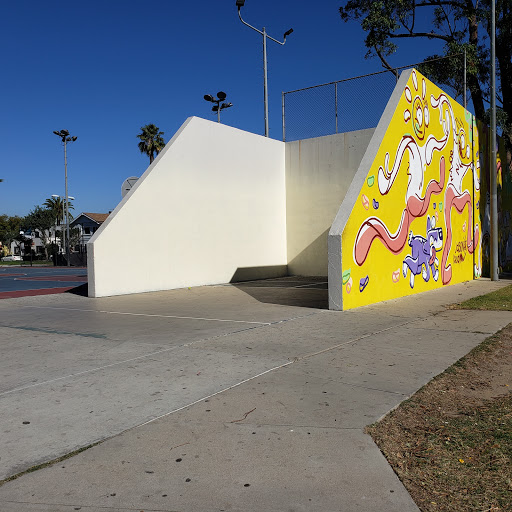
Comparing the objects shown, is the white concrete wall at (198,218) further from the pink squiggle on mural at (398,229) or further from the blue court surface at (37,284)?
the pink squiggle on mural at (398,229)

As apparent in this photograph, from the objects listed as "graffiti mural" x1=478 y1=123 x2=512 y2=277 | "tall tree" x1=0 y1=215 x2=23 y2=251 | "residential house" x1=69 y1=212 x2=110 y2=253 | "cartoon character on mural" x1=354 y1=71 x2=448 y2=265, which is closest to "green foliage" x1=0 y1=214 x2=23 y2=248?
"tall tree" x1=0 y1=215 x2=23 y2=251

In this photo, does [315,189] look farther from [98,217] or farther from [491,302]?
[98,217]

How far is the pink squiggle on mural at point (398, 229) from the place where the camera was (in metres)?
10.0


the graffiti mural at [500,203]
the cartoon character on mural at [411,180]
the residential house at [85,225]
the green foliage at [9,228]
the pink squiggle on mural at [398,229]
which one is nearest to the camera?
the pink squiggle on mural at [398,229]

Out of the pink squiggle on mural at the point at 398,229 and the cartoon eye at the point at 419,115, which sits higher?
the cartoon eye at the point at 419,115

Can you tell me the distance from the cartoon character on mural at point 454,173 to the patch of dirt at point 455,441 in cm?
1050

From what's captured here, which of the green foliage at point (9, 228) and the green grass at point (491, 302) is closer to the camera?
the green grass at point (491, 302)

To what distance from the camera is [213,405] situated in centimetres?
407

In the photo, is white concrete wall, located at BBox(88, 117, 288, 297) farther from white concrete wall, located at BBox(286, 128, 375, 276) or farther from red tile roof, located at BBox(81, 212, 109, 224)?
red tile roof, located at BBox(81, 212, 109, 224)

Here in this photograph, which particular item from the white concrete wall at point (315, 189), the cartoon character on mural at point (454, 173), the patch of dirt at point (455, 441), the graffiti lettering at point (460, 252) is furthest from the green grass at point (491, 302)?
the white concrete wall at point (315, 189)

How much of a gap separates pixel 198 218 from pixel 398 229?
21.3 ft

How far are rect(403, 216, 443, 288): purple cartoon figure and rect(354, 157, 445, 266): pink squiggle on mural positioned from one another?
0.49m

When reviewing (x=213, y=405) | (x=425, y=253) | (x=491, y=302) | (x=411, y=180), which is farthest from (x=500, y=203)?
(x=213, y=405)

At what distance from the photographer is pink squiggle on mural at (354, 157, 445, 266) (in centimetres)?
1002
